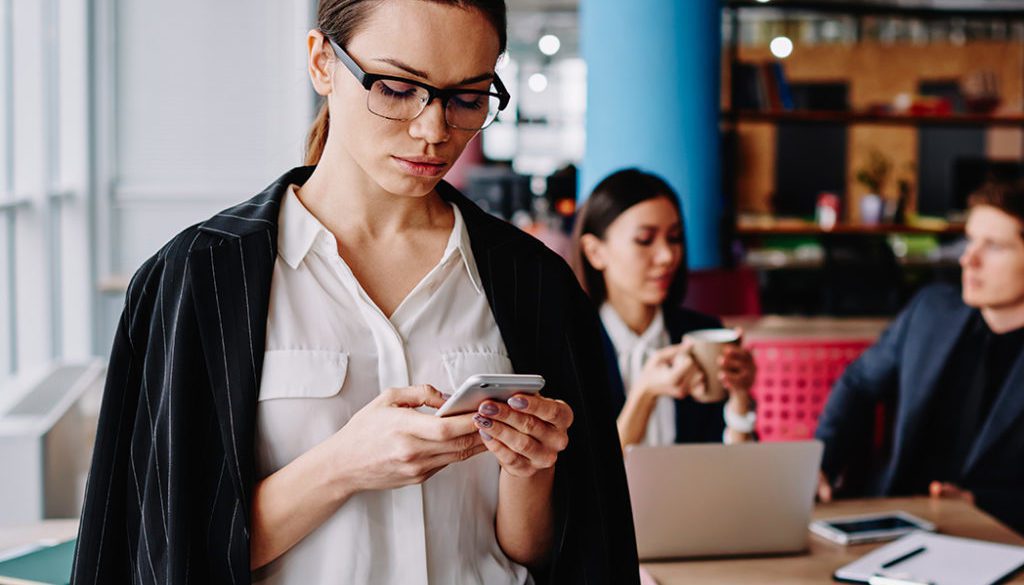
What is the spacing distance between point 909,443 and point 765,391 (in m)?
0.71

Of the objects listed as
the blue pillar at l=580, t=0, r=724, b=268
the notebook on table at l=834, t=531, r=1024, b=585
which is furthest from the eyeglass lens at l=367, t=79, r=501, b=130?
the blue pillar at l=580, t=0, r=724, b=268

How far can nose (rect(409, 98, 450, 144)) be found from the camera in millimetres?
1282

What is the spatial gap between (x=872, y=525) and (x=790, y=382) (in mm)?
1234

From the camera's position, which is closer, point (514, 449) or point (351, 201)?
point (514, 449)

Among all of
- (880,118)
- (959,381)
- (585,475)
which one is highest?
(880,118)

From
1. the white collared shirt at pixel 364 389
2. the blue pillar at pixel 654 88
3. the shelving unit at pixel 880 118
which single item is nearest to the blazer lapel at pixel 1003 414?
the white collared shirt at pixel 364 389

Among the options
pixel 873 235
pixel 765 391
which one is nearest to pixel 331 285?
pixel 765 391

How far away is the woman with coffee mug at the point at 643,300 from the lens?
2.57m

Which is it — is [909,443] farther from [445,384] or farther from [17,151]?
[17,151]

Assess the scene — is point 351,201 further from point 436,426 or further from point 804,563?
point 804,563

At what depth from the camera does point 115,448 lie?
135 centimetres

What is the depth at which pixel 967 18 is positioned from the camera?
7.91m

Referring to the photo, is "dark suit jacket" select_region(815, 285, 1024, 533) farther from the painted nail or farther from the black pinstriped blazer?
the painted nail

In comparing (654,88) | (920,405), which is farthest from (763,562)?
(654,88)
